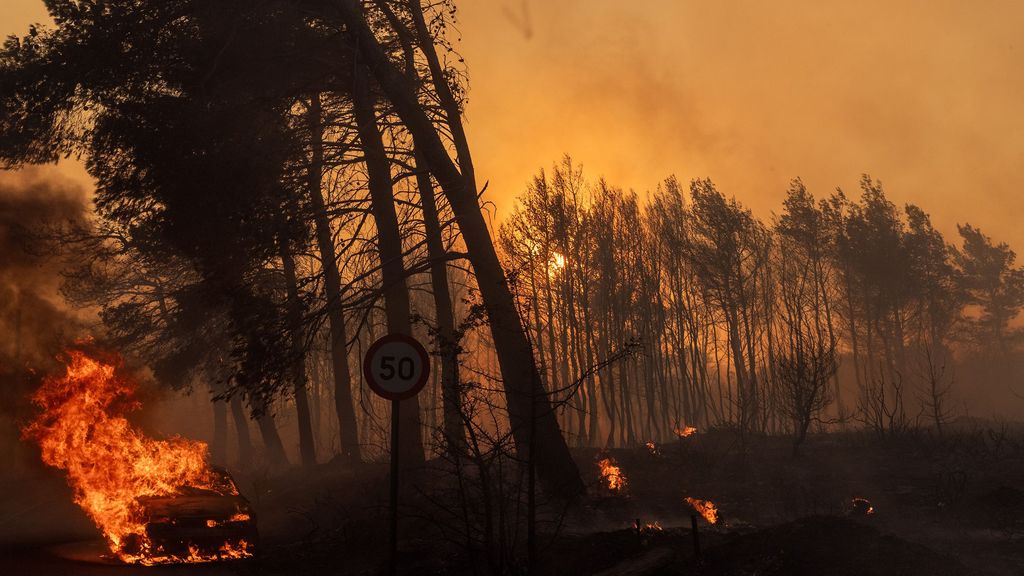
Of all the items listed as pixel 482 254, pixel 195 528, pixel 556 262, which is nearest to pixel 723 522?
pixel 482 254

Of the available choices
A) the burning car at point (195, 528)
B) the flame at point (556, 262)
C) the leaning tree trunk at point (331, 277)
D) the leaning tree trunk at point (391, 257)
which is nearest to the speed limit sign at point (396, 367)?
the leaning tree trunk at point (331, 277)

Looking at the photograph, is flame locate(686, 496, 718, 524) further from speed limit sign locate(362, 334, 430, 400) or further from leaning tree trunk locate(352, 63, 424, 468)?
speed limit sign locate(362, 334, 430, 400)

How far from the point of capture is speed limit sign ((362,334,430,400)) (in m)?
7.45

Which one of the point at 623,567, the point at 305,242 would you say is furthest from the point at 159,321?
the point at 623,567

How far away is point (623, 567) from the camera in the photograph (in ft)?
27.4

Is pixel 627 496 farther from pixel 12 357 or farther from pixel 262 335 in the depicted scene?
pixel 12 357

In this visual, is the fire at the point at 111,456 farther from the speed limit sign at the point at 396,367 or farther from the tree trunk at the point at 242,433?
the tree trunk at the point at 242,433

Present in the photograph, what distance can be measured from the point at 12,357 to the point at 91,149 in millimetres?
14628

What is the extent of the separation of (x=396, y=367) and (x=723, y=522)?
657 centimetres

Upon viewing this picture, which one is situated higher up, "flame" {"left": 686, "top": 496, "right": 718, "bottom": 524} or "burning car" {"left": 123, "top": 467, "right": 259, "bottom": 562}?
"burning car" {"left": 123, "top": 467, "right": 259, "bottom": 562}

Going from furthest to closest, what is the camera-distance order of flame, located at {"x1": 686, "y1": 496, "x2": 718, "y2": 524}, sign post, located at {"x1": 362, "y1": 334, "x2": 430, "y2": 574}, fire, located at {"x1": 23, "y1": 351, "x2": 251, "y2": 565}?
flame, located at {"x1": 686, "y1": 496, "x2": 718, "y2": 524}
fire, located at {"x1": 23, "y1": 351, "x2": 251, "y2": 565}
sign post, located at {"x1": 362, "y1": 334, "x2": 430, "y2": 574}

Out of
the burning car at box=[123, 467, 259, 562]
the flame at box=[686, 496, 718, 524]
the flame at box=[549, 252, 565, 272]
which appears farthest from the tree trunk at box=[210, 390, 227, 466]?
the flame at box=[686, 496, 718, 524]

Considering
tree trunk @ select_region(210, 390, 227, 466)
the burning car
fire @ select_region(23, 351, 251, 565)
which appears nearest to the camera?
the burning car

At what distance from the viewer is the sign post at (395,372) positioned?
7445mm
